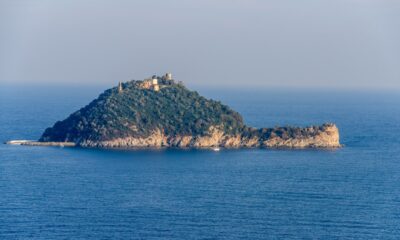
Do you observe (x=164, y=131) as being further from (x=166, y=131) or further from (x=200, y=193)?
(x=200, y=193)

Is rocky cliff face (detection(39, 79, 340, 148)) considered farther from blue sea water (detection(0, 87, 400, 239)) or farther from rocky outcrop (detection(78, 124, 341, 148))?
blue sea water (detection(0, 87, 400, 239))

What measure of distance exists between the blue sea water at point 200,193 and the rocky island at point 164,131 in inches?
156

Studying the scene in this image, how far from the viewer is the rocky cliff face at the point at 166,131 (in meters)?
133

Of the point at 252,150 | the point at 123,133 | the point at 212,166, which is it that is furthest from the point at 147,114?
the point at 212,166

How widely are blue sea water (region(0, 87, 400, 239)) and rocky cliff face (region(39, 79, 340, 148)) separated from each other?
4.05m

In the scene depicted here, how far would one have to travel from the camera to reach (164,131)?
135625 millimetres

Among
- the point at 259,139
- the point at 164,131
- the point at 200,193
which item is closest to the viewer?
the point at 200,193

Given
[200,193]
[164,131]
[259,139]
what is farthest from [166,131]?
[200,193]

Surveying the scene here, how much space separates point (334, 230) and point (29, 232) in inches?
952

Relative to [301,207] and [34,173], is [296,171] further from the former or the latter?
[34,173]

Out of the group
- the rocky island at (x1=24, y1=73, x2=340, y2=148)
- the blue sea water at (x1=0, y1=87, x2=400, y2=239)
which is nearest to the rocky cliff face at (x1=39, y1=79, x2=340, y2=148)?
the rocky island at (x1=24, y1=73, x2=340, y2=148)

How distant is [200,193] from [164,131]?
38.3 meters

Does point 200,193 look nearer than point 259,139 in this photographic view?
Yes

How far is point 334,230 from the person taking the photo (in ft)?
269
